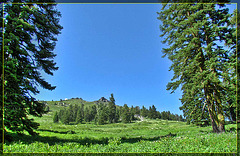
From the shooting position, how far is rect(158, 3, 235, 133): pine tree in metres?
8.29

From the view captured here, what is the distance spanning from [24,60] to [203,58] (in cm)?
1283

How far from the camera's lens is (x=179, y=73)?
405 inches

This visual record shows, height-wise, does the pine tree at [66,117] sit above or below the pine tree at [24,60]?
below

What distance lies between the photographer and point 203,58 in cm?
955

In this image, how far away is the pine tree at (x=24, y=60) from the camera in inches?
246

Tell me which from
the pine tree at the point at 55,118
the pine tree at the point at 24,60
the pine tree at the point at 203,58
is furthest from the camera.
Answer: the pine tree at the point at 55,118

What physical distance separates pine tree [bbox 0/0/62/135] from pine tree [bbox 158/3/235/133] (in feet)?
32.5

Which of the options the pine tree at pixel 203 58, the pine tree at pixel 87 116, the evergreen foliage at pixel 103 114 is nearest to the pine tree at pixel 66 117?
the evergreen foliage at pixel 103 114

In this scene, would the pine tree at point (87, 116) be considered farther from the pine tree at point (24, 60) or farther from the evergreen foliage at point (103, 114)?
the pine tree at point (24, 60)

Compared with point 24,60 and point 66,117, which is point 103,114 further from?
point 24,60

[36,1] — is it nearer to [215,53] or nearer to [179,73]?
[179,73]

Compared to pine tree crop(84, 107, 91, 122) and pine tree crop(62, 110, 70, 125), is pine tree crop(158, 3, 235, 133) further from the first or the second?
pine tree crop(84, 107, 91, 122)

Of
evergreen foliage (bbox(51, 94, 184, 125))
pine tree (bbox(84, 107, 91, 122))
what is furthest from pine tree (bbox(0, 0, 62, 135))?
pine tree (bbox(84, 107, 91, 122))

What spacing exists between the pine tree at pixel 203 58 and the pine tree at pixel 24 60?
991 cm
